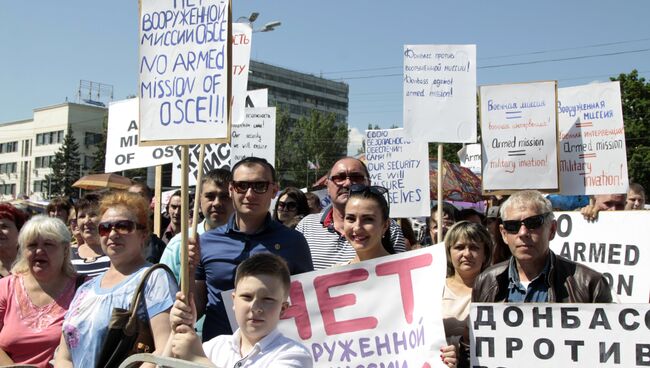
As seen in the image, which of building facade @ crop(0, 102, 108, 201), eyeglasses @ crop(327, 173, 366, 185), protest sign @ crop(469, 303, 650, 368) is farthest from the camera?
building facade @ crop(0, 102, 108, 201)

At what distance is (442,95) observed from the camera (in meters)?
Answer: 6.56

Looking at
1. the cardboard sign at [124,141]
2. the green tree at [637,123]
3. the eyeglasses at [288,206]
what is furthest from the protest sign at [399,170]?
the green tree at [637,123]

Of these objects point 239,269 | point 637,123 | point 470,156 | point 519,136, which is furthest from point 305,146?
point 239,269

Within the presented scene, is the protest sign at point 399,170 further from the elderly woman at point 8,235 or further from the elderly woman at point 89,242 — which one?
the elderly woman at point 8,235

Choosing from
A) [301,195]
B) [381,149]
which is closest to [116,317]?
[301,195]

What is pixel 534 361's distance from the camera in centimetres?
327

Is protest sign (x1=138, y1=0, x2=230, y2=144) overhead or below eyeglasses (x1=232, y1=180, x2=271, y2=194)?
overhead

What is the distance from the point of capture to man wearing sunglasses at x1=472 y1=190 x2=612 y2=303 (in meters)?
3.29

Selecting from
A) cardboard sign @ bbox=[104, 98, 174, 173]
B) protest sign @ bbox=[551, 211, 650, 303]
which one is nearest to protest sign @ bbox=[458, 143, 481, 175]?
cardboard sign @ bbox=[104, 98, 174, 173]

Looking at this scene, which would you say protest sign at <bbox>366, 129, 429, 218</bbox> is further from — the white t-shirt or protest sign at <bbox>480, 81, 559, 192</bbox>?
the white t-shirt

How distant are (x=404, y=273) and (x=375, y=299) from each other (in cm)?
22

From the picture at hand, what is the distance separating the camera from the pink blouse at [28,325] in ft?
12.6

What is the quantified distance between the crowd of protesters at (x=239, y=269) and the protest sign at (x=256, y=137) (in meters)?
3.13

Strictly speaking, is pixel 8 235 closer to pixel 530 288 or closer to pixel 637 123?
pixel 530 288
